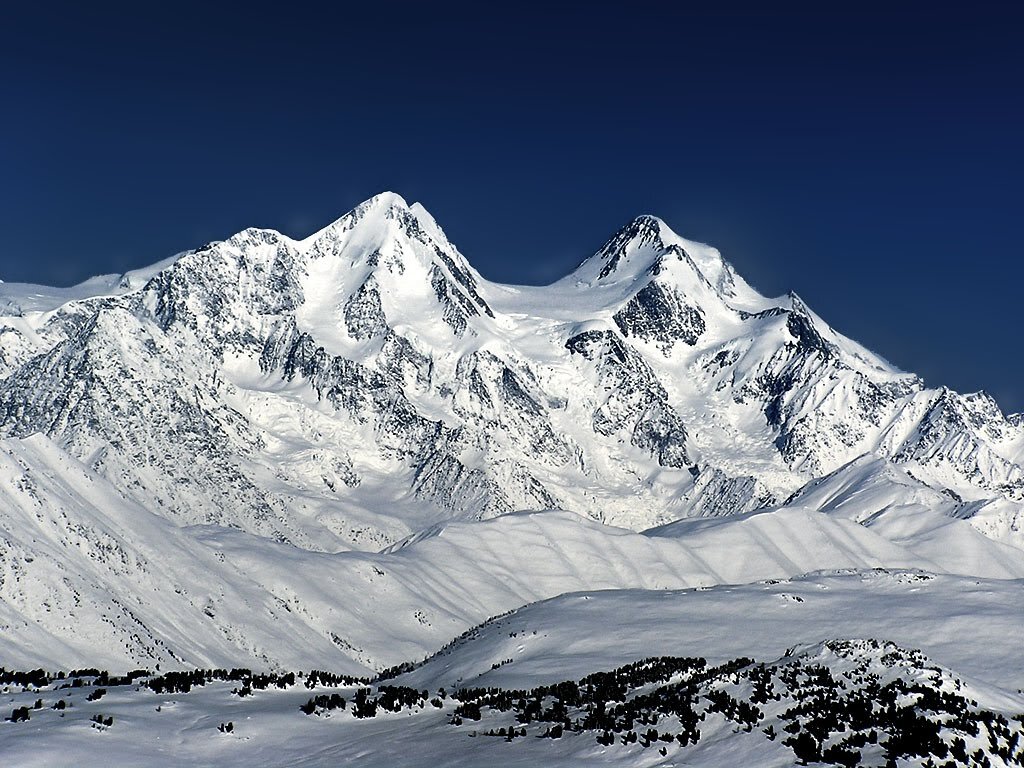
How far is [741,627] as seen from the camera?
8669 cm

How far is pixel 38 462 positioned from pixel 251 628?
139 ft

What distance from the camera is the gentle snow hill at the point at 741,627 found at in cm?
7425

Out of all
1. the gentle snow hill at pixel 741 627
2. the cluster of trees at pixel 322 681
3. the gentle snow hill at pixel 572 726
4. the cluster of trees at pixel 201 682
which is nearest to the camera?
the gentle snow hill at pixel 572 726

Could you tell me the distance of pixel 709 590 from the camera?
4205 inches

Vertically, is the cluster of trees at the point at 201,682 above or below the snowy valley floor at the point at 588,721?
above

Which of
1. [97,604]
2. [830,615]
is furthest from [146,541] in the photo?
[830,615]

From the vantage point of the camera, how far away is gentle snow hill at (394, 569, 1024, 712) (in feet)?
244

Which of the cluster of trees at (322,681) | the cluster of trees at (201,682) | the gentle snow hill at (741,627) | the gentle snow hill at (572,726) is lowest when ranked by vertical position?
the gentle snow hill at (572,726)

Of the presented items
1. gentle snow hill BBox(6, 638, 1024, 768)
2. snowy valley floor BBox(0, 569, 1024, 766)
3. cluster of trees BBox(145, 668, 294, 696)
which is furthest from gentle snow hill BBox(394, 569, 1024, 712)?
gentle snow hill BBox(6, 638, 1024, 768)

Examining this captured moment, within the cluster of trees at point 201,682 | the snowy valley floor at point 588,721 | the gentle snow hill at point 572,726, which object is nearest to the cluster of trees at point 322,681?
the snowy valley floor at point 588,721

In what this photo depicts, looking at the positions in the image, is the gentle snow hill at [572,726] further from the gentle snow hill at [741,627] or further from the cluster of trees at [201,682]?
the gentle snow hill at [741,627]

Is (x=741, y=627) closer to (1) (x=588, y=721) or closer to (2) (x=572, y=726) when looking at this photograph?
(2) (x=572, y=726)

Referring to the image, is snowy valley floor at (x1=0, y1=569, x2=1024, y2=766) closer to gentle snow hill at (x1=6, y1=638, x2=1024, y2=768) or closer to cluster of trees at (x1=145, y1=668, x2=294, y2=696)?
gentle snow hill at (x1=6, y1=638, x2=1024, y2=768)

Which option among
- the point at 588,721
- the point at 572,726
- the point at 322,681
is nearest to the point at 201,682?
the point at 322,681
